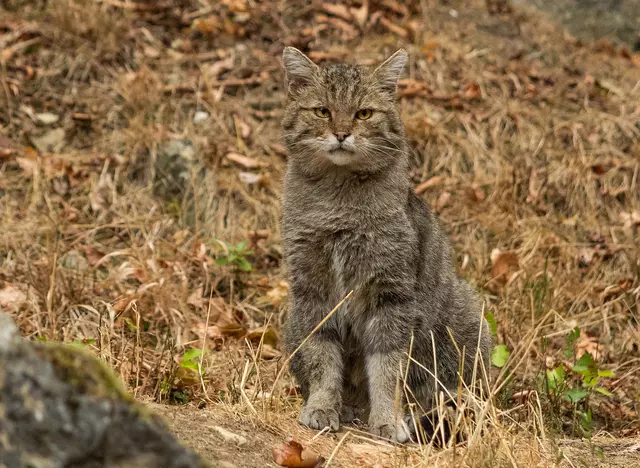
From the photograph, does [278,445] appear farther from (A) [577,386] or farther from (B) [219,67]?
(B) [219,67]

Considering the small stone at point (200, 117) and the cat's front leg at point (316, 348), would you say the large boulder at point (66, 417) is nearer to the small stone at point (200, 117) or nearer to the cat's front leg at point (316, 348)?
the cat's front leg at point (316, 348)

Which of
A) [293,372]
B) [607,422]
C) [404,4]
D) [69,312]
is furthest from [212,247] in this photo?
[404,4]

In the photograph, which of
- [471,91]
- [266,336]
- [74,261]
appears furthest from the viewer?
[471,91]

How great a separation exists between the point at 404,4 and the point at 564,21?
2056mm

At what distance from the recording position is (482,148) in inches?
260

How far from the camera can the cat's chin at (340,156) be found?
3.70m

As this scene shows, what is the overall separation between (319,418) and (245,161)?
3.26 m

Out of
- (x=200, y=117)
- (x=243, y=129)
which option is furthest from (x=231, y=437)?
(x=200, y=117)

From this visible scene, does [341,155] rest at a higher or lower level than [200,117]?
higher

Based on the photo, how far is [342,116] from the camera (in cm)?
378

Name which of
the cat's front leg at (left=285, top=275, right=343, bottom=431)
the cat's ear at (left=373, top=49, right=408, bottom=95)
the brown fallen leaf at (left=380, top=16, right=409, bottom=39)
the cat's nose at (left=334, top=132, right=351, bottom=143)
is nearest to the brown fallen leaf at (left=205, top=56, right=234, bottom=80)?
the brown fallen leaf at (left=380, top=16, right=409, bottom=39)

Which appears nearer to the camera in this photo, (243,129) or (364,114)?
(364,114)

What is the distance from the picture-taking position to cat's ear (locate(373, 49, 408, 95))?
398cm

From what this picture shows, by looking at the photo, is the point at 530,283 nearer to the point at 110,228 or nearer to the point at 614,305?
the point at 614,305
